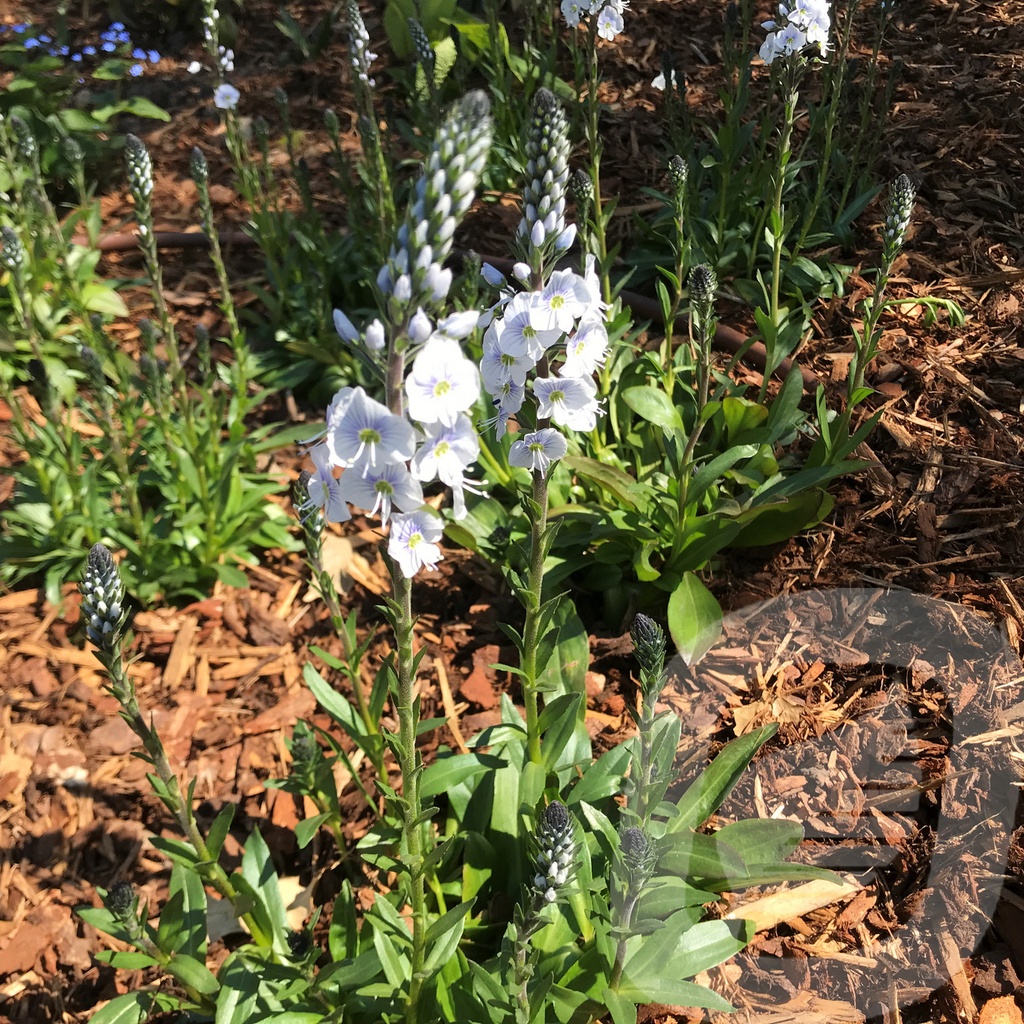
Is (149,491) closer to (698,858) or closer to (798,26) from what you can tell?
(698,858)

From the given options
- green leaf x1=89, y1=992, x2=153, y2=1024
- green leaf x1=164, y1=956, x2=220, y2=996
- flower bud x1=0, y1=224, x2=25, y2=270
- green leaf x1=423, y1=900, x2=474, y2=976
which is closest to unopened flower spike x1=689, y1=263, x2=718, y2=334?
green leaf x1=423, y1=900, x2=474, y2=976

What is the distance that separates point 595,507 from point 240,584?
205 centimetres

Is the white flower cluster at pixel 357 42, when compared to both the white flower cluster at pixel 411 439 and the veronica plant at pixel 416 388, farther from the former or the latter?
the white flower cluster at pixel 411 439

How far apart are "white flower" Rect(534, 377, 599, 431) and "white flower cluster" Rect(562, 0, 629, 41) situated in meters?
2.87

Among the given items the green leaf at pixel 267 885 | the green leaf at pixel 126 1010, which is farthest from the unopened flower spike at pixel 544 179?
the green leaf at pixel 126 1010

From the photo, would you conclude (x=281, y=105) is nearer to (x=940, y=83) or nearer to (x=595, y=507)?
(x=595, y=507)

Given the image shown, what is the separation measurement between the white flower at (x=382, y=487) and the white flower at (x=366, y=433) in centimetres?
4

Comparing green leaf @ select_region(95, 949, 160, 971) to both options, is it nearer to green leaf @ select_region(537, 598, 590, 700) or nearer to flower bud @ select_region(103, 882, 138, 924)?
flower bud @ select_region(103, 882, 138, 924)

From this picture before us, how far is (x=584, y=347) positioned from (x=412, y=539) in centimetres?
88

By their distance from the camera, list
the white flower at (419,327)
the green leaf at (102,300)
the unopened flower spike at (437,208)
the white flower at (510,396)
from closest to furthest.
Answer: 1. the unopened flower spike at (437,208)
2. the white flower at (419,327)
3. the white flower at (510,396)
4. the green leaf at (102,300)

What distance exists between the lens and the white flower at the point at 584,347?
2.75 metres

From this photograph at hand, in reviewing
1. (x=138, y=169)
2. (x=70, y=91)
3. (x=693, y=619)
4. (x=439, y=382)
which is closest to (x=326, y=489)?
(x=439, y=382)

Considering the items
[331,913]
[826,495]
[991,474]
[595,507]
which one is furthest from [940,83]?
[331,913]

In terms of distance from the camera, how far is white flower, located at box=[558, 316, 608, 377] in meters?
2.75
